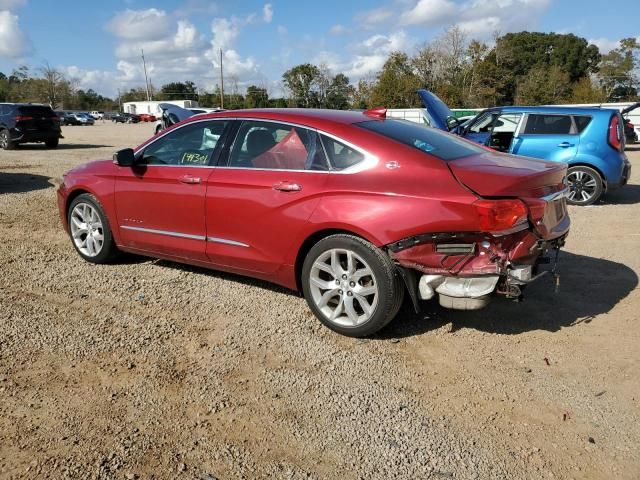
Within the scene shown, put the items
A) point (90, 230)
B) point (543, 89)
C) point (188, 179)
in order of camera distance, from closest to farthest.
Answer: point (188, 179) < point (90, 230) < point (543, 89)

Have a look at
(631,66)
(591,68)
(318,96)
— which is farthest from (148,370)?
(591,68)

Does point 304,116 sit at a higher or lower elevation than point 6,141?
higher

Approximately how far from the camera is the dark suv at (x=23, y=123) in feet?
58.3

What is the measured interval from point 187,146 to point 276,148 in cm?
99

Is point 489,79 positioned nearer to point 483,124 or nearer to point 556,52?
point 556,52

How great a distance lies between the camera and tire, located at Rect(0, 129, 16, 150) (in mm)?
17911

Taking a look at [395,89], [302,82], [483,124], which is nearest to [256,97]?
[302,82]

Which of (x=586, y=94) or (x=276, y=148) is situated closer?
(x=276, y=148)

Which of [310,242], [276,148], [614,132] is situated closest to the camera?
[310,242]

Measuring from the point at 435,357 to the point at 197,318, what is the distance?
1.85 meters

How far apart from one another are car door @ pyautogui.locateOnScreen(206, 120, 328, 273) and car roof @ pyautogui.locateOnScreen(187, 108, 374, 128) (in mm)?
65

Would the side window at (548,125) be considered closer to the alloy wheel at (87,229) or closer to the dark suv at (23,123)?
the alloy wheel at (87,229)

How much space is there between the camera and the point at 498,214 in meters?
3.38

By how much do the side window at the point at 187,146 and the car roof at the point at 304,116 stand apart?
13 centimetres
